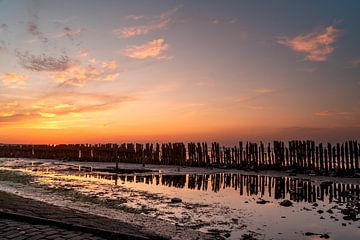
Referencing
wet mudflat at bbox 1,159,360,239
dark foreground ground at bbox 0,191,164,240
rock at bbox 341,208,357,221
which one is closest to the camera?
dark foreground ground at bbox 0,191,164,240

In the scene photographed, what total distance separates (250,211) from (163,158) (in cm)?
1944

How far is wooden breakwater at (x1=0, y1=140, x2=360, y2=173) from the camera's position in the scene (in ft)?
69.8

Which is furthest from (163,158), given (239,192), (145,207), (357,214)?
(357,214)

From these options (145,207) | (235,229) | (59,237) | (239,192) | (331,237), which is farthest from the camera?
(239,192)

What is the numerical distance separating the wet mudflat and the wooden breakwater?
9.24 ft

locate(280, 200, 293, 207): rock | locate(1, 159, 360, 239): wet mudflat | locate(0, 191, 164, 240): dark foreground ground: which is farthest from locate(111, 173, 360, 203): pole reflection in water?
locate(0, 191, 164, 240): dark foreground ground

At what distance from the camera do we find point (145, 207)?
435 inches

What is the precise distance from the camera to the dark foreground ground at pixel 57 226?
6.43 meters

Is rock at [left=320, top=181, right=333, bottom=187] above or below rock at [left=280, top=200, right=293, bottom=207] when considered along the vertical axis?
below

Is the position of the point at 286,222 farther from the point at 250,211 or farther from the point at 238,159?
the point at 238,159

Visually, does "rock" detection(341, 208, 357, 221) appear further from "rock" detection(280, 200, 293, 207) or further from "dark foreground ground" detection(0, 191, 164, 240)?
"dark foreground ground" detection(0, 191, 164, 240)

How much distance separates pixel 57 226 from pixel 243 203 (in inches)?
265

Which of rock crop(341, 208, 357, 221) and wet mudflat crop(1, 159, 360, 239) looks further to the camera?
rock crop(341, 208, 357, 221)

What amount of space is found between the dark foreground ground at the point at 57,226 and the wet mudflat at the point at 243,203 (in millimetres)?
1974
